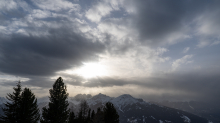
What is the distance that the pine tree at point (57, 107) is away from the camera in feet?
74.7

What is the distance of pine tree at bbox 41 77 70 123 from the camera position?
22.8m

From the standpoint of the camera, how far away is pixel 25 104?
858 inches

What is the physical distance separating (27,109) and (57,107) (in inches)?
204

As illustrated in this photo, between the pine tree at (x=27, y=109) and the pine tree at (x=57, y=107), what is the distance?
177 cm

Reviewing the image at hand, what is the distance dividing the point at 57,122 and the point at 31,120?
4.67 meters

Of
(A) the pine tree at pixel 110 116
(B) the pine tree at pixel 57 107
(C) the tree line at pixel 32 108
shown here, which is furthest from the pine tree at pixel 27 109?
(A) the pine tree at pixel 110 116

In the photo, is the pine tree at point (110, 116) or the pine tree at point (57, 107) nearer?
the pine tree at point (57, 107)

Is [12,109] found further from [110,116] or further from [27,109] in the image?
[110,116]

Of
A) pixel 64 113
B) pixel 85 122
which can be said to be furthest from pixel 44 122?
pixel 85 122

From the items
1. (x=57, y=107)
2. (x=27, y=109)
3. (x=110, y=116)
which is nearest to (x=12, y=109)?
(x=27, y=109)

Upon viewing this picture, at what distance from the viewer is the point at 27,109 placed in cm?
2166

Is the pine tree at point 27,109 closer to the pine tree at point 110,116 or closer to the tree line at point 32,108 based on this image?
the tree line at point 32,108

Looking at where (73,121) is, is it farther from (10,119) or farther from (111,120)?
(10,119)

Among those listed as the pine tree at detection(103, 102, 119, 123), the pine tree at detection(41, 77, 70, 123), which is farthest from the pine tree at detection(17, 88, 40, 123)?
the pine tree at detection(103, 102, 119, 123)
